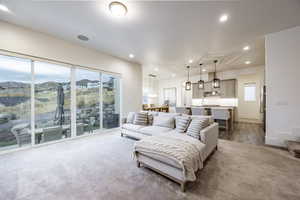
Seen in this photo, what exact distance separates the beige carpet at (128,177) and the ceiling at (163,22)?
2.99 meters

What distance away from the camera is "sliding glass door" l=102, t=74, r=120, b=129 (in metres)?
4.90

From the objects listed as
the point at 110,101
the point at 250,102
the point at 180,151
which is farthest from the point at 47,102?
the point at 250,102

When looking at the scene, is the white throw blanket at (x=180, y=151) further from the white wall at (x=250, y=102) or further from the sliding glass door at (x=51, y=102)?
the white wall at (x=250, y=102)

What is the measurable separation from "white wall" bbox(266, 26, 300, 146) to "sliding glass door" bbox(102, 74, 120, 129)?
200 inches

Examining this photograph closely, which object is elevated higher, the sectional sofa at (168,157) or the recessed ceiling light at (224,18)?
the recessed ceiling light at (224,18)

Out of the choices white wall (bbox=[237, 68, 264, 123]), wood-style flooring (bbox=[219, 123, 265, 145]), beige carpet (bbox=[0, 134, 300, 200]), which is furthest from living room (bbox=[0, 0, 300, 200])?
white wall (bbox=[237, 68, 264, 123])

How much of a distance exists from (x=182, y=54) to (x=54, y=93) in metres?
4.53

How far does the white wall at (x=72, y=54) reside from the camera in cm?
291

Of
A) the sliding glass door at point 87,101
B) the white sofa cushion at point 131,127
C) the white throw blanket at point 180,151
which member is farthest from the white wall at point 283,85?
the sliding glass door at point 87,101

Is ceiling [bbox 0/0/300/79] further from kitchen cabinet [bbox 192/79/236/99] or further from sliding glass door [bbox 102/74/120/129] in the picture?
kitchen cabinet [bbox 192/79/236/99]

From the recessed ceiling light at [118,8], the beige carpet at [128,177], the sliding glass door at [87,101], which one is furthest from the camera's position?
the sliding glass door at [87,101]

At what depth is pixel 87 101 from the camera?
14.4ft

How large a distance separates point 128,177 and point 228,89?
728 cm

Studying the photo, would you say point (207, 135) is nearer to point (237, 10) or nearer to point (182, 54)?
point (237, 10)
